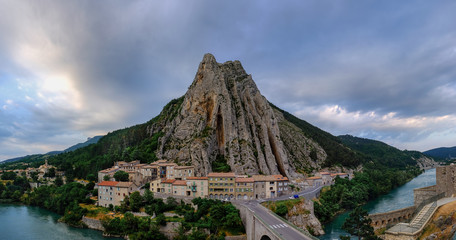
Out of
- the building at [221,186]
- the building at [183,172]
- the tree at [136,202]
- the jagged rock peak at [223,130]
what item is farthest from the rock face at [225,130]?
the tree at [136,202]

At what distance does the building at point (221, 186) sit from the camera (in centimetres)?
4928

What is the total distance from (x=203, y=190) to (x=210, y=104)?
32457mm

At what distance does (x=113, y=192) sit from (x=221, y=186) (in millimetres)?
21181

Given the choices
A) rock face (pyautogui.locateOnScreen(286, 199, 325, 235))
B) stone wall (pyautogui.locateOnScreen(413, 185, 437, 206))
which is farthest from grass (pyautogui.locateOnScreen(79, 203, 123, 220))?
stone wall (pyautogui.locateOnScreen(413, 185, 437, 206))

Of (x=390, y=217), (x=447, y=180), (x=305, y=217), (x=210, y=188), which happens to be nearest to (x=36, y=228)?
(x=210, y=188)

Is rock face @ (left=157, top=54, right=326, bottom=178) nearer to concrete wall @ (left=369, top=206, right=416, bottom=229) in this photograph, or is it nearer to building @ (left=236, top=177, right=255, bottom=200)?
building @ (left=236, top=177, right=255, bottom=200)

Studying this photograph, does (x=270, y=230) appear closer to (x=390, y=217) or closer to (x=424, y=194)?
(x=390, y=217)

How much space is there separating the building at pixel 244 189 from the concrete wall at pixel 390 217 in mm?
22589

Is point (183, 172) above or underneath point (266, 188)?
above

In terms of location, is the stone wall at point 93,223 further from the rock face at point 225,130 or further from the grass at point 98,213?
the rock face at point 225,130

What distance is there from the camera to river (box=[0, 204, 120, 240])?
136ft

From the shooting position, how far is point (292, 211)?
4291 cm

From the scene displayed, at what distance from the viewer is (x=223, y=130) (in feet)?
243

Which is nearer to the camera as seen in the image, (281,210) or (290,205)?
(281,210)
